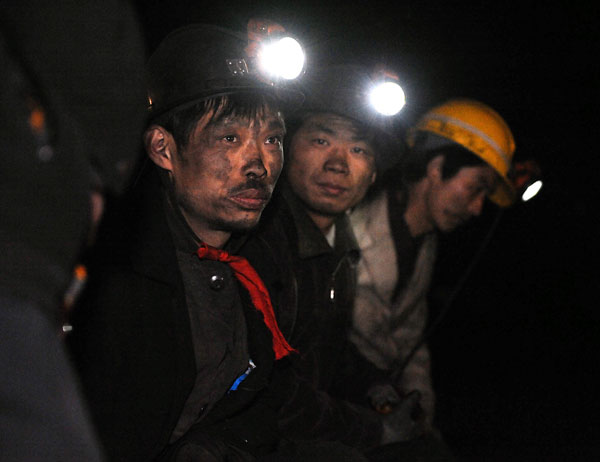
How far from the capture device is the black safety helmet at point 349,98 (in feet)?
11.5

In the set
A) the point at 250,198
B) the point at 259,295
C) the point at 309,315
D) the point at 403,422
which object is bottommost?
the point at 403,422

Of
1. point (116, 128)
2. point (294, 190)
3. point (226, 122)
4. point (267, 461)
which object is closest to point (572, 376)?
point (294, 190)

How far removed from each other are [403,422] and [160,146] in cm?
168

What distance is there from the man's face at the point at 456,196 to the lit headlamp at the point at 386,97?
1.14 meters

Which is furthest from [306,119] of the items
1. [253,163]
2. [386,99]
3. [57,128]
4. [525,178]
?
[57,128]

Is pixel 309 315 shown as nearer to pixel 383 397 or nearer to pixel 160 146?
pixel 383 397

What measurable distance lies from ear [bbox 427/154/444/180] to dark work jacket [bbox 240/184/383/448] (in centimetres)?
132

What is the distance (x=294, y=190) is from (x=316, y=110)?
17.5 inches

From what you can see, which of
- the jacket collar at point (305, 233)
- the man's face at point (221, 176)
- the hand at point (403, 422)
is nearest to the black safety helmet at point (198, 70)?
the man's face at point (221, 176)

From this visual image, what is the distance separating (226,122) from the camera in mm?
2385

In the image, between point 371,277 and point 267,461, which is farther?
point 371,277

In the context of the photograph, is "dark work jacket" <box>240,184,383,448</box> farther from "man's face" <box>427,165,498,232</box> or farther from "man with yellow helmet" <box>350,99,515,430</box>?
"man's face" <box>427,165,498,232</box>

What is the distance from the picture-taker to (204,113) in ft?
7.80

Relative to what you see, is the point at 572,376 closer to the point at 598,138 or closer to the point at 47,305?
the point at 598,138
